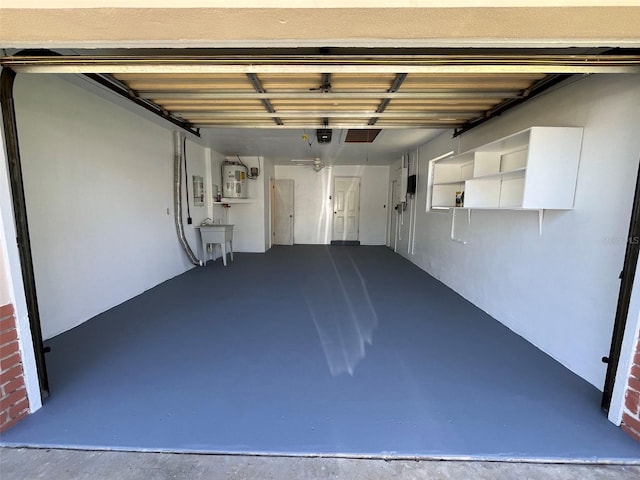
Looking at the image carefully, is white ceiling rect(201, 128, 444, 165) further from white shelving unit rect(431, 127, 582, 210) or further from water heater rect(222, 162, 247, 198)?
white shelving unit rect(431, 127, 582, 210)

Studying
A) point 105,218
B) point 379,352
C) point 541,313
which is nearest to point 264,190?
point 105,218

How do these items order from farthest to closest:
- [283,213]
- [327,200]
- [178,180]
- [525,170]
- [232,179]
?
1. [283,213]
2. [327,200]
3. [232,179]
4. [178,180]
5. [525,170]

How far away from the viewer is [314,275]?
4.89 meters

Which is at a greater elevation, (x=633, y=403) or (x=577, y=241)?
(x=577, y=241)

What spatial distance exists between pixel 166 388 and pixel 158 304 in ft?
5.86

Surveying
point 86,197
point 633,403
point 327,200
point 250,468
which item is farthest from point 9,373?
point 327,200

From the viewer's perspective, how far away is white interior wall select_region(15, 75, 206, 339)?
2.36m

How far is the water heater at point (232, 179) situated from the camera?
6.15 m

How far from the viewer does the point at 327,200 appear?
818cm

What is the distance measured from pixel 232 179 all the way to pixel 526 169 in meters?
5.42

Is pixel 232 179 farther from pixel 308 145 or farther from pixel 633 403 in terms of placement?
pixel 633 403

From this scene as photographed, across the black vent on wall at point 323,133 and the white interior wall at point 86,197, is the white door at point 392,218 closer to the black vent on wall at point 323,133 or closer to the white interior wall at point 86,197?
the black vent on wall at point 323,133

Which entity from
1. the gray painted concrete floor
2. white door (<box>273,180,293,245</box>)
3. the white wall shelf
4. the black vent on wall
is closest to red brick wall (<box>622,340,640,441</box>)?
the gray painted concrete floor

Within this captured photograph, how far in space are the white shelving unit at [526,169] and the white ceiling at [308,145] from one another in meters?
1.20
